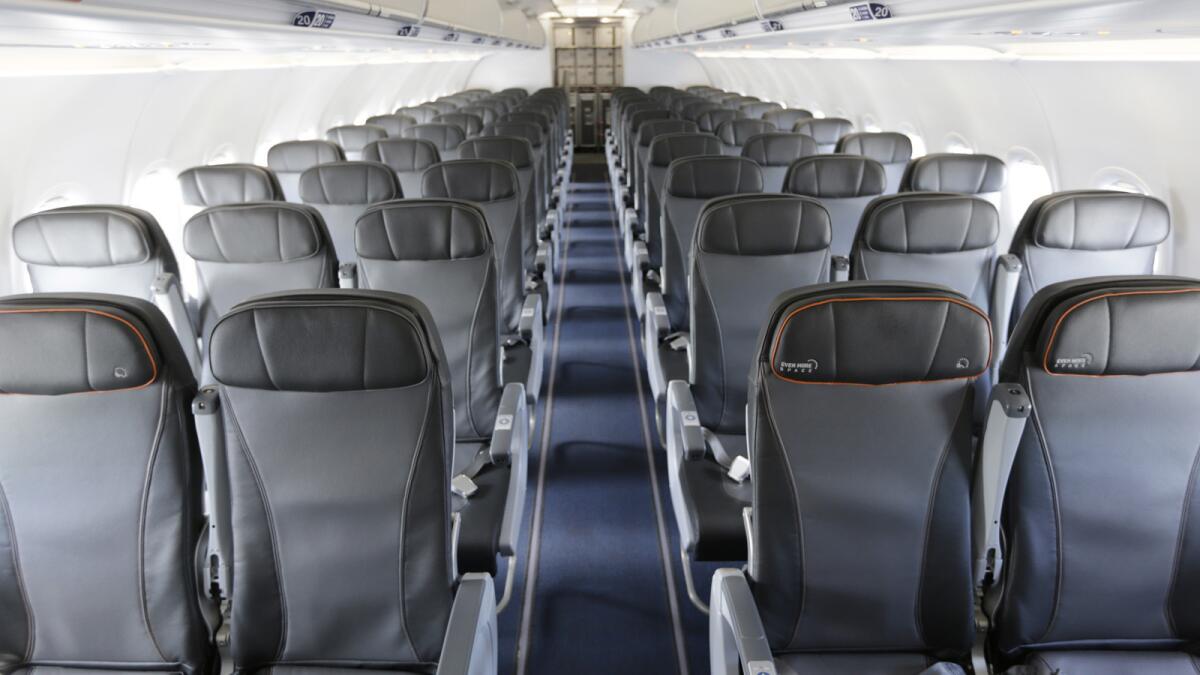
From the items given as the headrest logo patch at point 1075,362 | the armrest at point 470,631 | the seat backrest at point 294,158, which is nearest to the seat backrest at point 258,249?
the armrest at point 470,631

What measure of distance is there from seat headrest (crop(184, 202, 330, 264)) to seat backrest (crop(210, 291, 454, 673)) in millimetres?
1639

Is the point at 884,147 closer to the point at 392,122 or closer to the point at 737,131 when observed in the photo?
the point at 737,131

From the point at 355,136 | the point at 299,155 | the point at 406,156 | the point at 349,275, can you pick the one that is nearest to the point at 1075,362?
the point at 349,275

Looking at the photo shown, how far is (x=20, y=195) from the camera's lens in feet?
15.0

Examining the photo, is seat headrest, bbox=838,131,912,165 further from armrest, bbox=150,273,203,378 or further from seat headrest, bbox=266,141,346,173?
armrest, bbox=150,273,203,378

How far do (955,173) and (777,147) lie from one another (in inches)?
74.6

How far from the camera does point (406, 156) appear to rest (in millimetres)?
6641

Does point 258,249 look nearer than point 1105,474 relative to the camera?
No

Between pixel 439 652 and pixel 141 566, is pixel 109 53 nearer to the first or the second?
pixel 141 566

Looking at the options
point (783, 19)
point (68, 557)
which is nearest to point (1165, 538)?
point (68, 557)

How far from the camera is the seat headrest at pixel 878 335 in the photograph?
6.42ft

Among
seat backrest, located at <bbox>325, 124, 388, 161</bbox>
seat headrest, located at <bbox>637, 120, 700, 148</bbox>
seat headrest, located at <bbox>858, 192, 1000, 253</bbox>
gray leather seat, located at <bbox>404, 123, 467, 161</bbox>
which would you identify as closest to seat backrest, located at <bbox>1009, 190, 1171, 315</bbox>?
seat headrest, located at <bbox>858, 192, 1000, 253</bbox>

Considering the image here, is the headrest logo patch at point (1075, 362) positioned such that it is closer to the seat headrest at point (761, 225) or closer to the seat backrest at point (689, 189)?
the seat headrest at point (761, 225)

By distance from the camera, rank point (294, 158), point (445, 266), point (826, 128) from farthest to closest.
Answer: point (826, 128), point (294, 158), point (445, 266)
